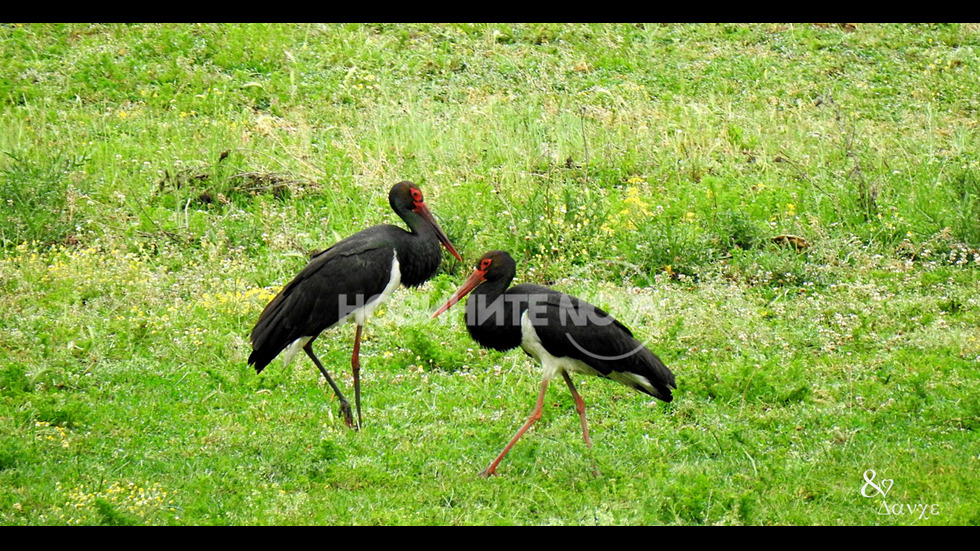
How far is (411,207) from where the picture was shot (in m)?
7.48

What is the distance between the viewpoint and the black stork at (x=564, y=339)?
19.7 ft

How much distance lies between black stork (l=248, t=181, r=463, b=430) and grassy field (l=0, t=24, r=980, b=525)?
0.40 m

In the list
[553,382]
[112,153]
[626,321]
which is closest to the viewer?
[553,382]

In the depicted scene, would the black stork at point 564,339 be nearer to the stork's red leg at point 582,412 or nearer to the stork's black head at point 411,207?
the stork's red leg at point 582,412

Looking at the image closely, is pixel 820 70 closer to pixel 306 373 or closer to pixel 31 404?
pixel 306 373

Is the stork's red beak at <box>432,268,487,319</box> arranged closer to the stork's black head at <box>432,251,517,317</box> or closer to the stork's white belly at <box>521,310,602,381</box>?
the stork's black head at <box>432,251,517,317</box>

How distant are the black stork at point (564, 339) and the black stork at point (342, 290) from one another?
0.91m

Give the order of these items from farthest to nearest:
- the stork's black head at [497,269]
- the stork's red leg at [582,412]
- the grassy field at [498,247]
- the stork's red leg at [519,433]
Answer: the stork's black head at [497,269] < the stork's red leg at [582,412] < the stork's red leg at [519,433] < the grassy field at [498,247]

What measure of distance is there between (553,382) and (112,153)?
654cm

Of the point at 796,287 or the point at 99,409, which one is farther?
the point at 796,287

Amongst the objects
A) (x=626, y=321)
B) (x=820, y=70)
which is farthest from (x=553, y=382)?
(x=820, y=70)

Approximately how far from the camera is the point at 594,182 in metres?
10.6

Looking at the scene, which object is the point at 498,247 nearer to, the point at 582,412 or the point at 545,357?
the point at 545,357

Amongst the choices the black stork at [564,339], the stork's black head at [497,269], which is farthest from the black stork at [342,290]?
the black stork at [564,339]
